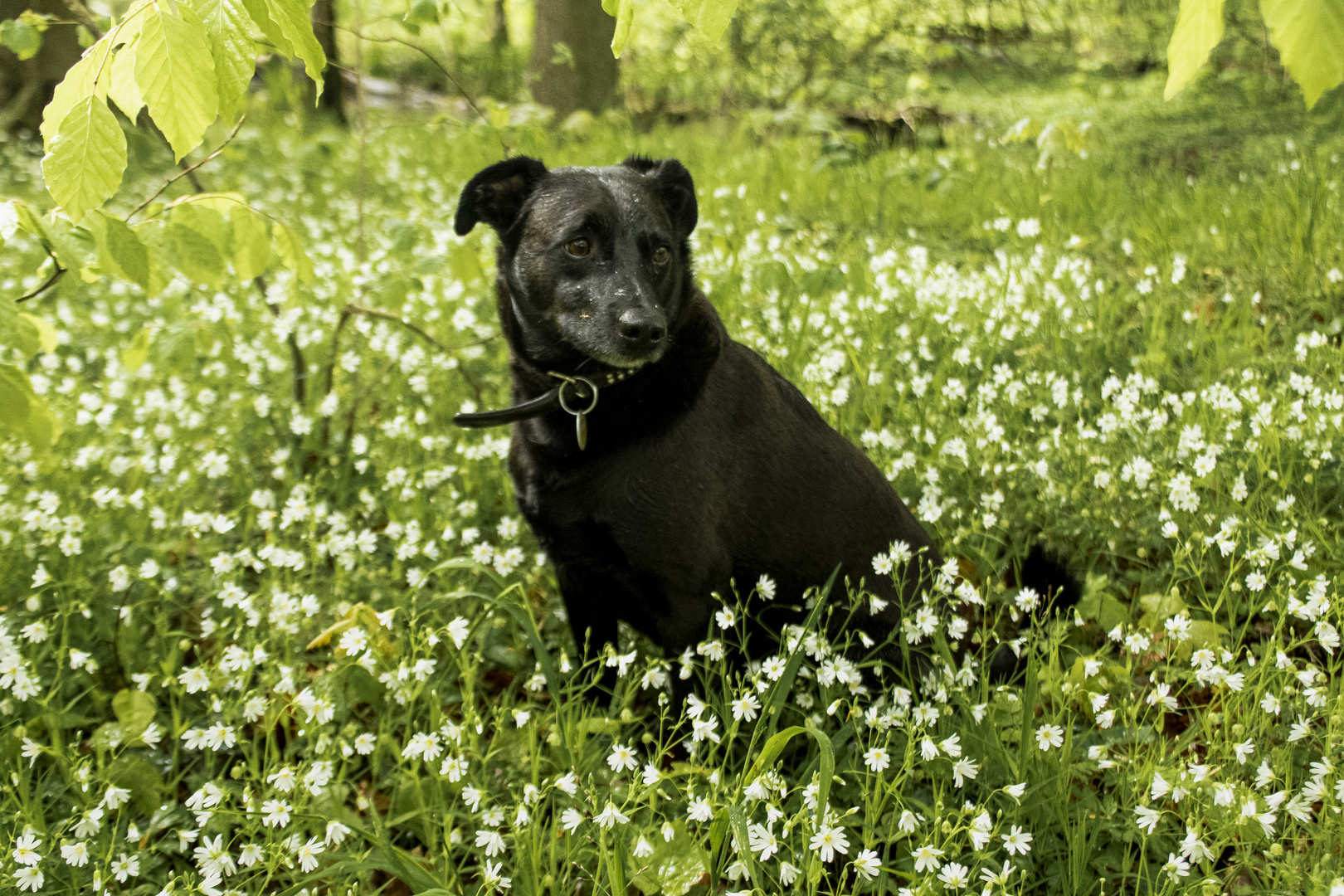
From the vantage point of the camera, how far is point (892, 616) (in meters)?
2.70

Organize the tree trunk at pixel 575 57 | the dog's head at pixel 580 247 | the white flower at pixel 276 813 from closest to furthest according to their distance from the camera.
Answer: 1. the white flower at pixel 276 813
2. the dog's head at pixel 580 247
3. the tree trunk at pixel 575 57

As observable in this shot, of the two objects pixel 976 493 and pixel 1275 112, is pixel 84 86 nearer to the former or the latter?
pixel 976 493

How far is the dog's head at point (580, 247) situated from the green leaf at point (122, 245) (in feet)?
3.02

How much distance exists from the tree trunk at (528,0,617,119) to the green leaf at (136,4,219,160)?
7946 millimetres

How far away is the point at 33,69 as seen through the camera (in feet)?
29.6

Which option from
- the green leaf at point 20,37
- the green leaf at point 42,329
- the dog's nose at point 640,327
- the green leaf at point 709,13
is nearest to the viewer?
the green leaf at point 709,13

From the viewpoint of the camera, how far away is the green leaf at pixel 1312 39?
940 millimetres

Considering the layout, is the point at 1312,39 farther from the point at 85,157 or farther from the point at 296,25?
the point at 85,157

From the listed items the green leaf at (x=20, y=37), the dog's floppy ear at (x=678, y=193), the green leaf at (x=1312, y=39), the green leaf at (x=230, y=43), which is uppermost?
the green leaf at (x=1312, y=39)

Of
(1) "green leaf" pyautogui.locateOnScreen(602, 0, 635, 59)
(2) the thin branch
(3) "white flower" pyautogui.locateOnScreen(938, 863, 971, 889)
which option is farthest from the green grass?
(1) "green leaf" pyautogui.locateOnScreen(602, 0, 635, 59)

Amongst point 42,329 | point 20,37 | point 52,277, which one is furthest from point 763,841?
point 20,37

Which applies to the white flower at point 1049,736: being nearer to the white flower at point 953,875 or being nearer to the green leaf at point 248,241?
the white flower at point 953,875

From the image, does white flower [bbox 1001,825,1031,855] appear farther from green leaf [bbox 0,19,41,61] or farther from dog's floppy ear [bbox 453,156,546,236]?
green leaf [bbox 0,19,41,61]

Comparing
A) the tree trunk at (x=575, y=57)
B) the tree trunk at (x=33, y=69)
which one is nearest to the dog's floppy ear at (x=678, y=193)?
the tree trunk at (x=575, y=57)
